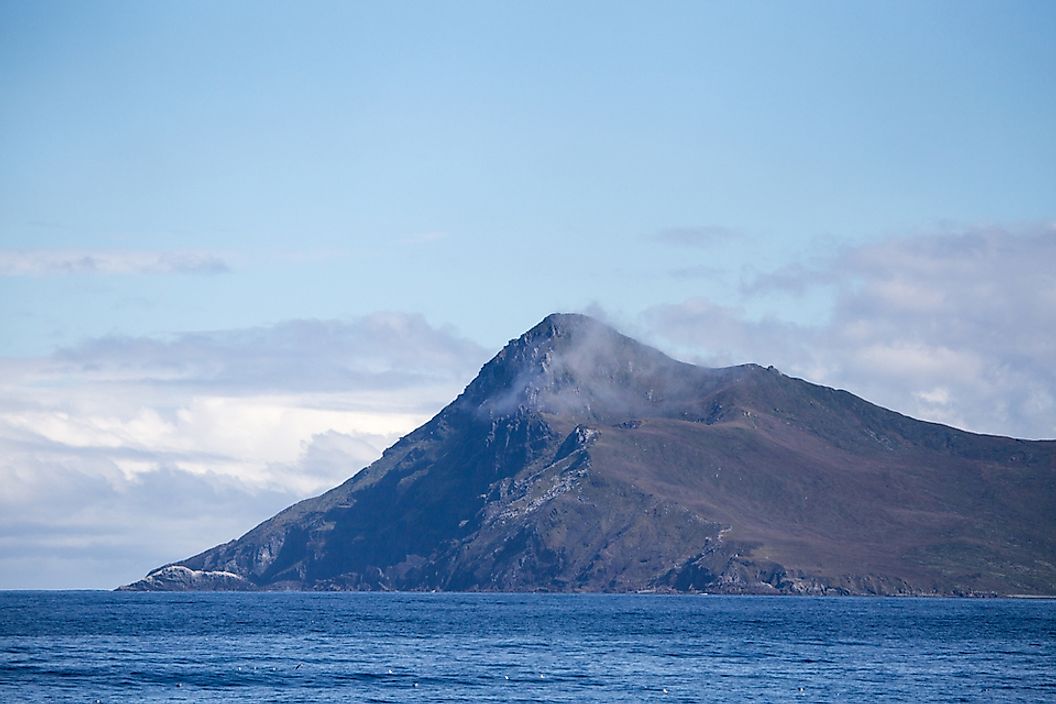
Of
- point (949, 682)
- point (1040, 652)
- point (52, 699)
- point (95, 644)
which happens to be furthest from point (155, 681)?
point (1040, 652)

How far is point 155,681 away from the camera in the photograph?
13675cm

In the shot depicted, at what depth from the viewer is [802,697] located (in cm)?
12706

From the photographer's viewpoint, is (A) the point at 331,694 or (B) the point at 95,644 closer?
(A) the point at 331,694

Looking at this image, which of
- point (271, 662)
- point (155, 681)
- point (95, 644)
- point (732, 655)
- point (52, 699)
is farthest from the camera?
point (95, 644)

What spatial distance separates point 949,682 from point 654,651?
46.0m

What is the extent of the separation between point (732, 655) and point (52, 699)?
3267 inches

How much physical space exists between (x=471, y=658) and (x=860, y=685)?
47266 millimetres

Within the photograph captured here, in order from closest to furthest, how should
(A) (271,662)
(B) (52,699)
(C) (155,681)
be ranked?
(B) (52,699) < (C) (155,681) < (A) (271,662)

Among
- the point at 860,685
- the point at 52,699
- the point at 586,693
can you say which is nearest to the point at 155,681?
the point at 52,699

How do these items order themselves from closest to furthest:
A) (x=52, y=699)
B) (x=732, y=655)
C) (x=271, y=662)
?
(x=52, y=699)
(x=271, y=662)
(x=732, y=655)

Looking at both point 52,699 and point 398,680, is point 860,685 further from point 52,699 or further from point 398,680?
point 52,699

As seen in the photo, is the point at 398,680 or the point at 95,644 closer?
the point at 398,680

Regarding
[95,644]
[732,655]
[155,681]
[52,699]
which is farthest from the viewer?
[95,644]

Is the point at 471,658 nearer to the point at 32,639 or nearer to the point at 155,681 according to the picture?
the point at 155,681
